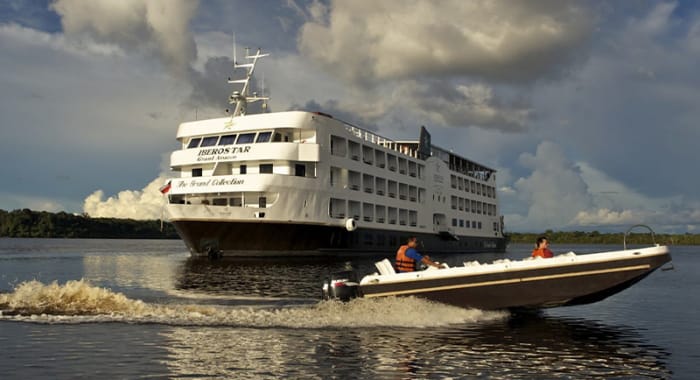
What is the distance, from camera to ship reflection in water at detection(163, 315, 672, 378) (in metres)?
9.78

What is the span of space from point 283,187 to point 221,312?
2363cm

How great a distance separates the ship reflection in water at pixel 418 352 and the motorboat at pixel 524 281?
107cm

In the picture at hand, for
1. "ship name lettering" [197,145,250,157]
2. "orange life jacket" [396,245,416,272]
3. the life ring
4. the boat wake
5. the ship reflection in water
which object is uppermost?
"ship name lettering" [197,145,250,157]

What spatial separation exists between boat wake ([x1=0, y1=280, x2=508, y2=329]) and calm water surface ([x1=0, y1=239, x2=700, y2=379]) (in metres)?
0.03

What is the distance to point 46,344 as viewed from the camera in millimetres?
11375

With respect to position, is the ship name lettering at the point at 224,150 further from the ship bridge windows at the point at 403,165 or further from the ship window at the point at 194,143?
the ship bridge windows at the point at 403,165

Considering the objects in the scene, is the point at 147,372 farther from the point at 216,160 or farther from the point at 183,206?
the point at 216,160

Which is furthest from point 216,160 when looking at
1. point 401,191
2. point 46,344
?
point 46,344

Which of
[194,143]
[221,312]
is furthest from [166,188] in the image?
[221,312]

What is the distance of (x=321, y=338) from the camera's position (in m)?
12.5

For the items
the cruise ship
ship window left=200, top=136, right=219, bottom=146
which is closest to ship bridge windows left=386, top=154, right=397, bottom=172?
the cruise ship

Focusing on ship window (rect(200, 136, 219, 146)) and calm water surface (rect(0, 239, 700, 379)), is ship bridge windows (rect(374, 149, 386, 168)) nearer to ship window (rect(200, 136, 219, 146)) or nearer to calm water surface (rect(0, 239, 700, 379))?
ship window (rect(200, 136, 219, 146))

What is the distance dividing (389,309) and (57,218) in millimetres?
144994

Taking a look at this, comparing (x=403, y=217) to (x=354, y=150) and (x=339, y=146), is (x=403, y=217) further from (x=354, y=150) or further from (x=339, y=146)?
(x=339, y=146)
